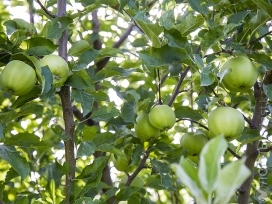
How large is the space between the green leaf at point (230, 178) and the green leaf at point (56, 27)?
110 cm

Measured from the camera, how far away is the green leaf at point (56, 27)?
1.71 metres

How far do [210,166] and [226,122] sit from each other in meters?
0.92

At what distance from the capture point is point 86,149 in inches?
68.0

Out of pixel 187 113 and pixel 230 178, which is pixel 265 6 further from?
pixel 230 178

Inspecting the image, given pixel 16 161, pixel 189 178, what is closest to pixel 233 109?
pixel 16 161

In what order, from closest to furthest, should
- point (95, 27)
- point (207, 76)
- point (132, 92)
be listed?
point (207, 76)
point (132, 92)
point (95, 27)

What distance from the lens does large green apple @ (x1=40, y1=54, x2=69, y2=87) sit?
1586 millimetres

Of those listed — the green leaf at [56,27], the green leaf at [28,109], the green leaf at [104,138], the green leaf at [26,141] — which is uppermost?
the green leaf at [56,27]

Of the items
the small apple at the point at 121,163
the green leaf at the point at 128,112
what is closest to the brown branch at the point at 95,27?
the small apple at the point at 121,163

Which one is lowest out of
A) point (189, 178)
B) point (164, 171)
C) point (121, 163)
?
point (121, 163)

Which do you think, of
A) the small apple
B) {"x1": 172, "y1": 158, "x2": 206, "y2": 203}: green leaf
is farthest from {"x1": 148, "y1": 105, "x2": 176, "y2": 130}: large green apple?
{"x1": 172, "y1": 158, "x2": 206, "y2": 203}: green leaf

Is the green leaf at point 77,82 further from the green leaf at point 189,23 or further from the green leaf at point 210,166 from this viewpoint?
the green leaf at point 210,166

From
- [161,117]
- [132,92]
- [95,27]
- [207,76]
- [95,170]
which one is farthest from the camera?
[95,27]

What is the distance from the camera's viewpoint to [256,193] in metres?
2.33
